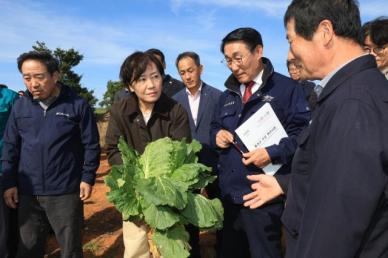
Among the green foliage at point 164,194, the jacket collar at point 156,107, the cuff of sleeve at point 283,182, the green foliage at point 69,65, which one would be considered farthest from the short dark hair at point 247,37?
the green foliage at point 69,65

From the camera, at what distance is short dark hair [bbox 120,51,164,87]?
3578 millimetres

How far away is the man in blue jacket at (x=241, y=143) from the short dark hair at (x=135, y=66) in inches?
26.9

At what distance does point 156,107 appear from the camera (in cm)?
366

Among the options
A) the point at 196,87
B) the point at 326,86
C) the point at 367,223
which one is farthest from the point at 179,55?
the point at 367,223

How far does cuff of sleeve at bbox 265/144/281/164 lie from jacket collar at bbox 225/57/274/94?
1.95ft

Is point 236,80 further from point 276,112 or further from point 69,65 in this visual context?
point 69,65

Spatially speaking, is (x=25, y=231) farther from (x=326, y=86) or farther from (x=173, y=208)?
(x=326, y=86)

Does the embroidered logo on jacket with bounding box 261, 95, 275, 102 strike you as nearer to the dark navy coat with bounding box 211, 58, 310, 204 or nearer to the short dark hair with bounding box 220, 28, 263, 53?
the dark navy coat with bounding box 211, 58, 310, 204

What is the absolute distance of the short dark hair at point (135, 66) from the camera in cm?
358

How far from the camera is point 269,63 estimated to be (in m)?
3.60

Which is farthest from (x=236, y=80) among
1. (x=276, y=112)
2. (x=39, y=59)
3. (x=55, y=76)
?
(x=39, y=59)

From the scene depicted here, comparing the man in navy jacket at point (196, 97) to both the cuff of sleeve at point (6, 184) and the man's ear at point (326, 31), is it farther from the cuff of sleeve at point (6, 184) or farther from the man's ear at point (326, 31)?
the man's ear at point (326, 31)

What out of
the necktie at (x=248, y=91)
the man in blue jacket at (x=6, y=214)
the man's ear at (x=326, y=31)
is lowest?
the man in blue jacket at (x=6, y=214)

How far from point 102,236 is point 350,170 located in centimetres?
518
